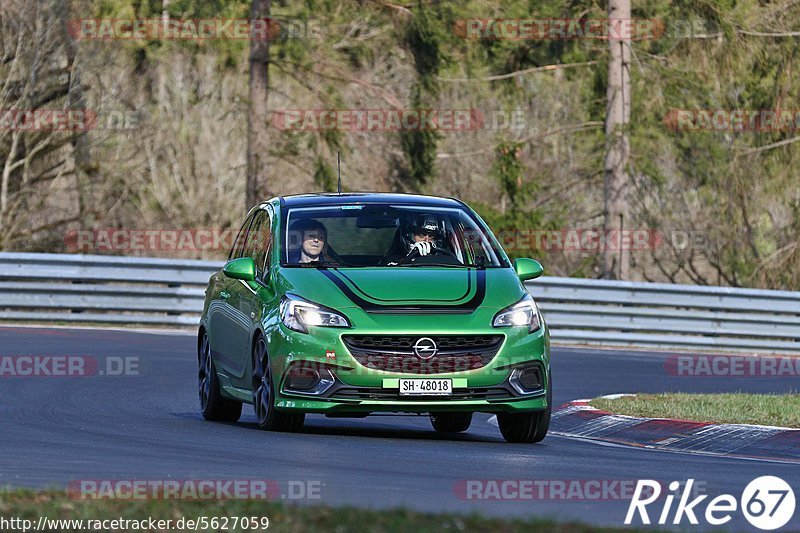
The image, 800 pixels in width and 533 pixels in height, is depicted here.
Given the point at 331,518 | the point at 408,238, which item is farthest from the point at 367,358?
the point at 331,518

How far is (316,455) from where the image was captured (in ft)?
34.2

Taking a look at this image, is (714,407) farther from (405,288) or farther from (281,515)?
(281,515)

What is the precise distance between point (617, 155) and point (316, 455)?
74.1 feet

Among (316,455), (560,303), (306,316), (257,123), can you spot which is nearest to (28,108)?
(257,123)

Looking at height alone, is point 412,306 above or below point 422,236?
below

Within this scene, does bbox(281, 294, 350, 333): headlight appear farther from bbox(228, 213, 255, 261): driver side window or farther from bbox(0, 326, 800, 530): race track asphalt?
bbox(228, 213, 255, 261): driver side window

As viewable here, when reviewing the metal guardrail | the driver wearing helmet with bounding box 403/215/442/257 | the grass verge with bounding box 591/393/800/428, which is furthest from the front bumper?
the metal guardrail

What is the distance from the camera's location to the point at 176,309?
24844 millimetres

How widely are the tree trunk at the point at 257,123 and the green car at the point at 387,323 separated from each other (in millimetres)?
19489

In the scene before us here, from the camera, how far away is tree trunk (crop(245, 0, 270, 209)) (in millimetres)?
32156

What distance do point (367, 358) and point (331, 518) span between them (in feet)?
13.9

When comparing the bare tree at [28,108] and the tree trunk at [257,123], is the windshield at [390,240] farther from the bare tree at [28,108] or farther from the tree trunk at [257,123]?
the bare tree at [28,108]

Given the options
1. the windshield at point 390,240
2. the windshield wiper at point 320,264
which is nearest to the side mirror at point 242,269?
the windshield at point 390,240

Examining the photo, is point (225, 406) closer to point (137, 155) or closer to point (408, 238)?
point (408, 238)
